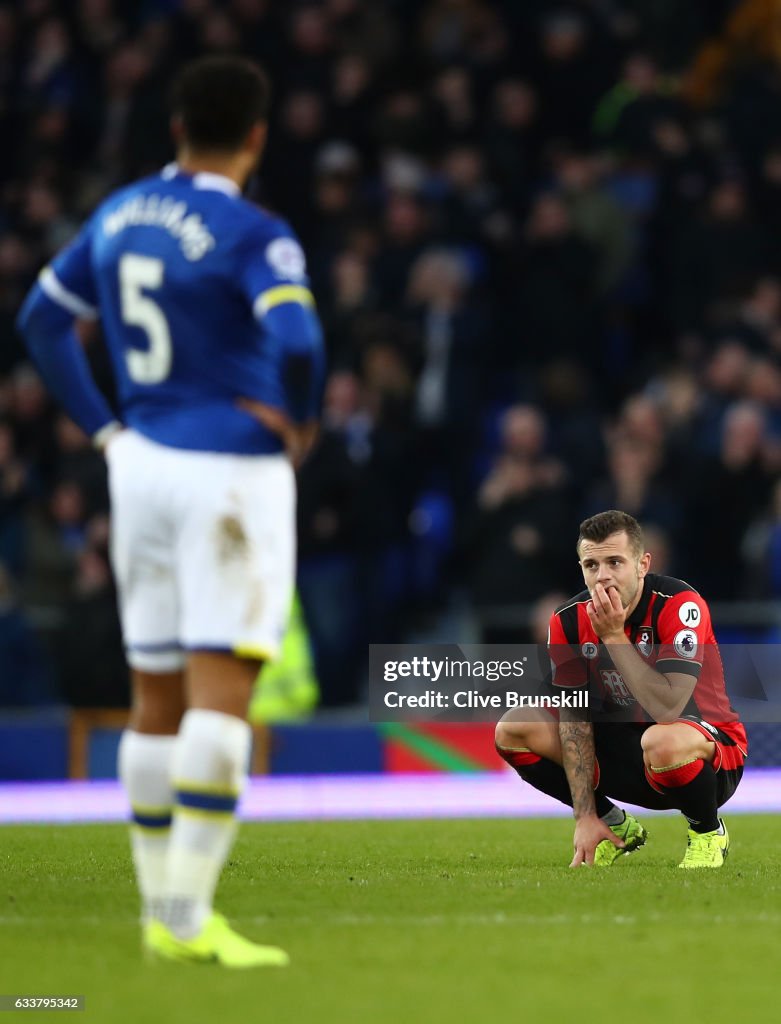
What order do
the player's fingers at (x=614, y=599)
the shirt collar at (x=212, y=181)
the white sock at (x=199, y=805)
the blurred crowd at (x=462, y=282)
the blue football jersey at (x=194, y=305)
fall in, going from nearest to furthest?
the white sock at (x=199, y=805) → the blue football jersey at (x=194, y=305) → the shirt collar at (x=212, y=181) → the player's fingers at (x=614, y=599) → the blurred crowd at (x=462, y=282)

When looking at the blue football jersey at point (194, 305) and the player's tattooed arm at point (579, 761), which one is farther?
the player's tattooed arm at point (579, 761)

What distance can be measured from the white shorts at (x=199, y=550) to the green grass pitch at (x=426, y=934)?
0.85m

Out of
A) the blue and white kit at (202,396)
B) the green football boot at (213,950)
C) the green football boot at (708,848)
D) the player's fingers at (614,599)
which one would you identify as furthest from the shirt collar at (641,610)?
the green football boot at (213,950)

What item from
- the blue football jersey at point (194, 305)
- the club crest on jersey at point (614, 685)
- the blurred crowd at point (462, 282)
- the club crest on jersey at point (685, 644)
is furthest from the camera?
the blurred crowd at point (462, 282)

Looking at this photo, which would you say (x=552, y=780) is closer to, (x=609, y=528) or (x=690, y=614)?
(x=690, y=614)

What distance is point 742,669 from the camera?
12.4 meters

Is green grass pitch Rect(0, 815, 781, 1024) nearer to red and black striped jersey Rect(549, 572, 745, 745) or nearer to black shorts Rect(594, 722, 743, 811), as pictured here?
black shorts Rect(594, 722, 743, 811)

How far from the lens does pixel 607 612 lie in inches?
265

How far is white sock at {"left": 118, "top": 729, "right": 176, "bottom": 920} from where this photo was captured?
497 cm

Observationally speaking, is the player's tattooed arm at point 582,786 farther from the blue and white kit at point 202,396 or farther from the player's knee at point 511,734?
the blue and white kit at point 202,396

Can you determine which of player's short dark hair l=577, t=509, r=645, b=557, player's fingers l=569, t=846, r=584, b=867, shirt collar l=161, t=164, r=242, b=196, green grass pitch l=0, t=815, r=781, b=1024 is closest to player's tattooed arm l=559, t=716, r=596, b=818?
player's fingers l=569, t=846, r=584, b=867

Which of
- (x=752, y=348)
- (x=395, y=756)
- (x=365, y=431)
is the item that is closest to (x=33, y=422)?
(x=365, y=431)

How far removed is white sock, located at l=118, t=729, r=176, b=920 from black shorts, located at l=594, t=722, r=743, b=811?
103 inches

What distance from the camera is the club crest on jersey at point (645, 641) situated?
6941mm
